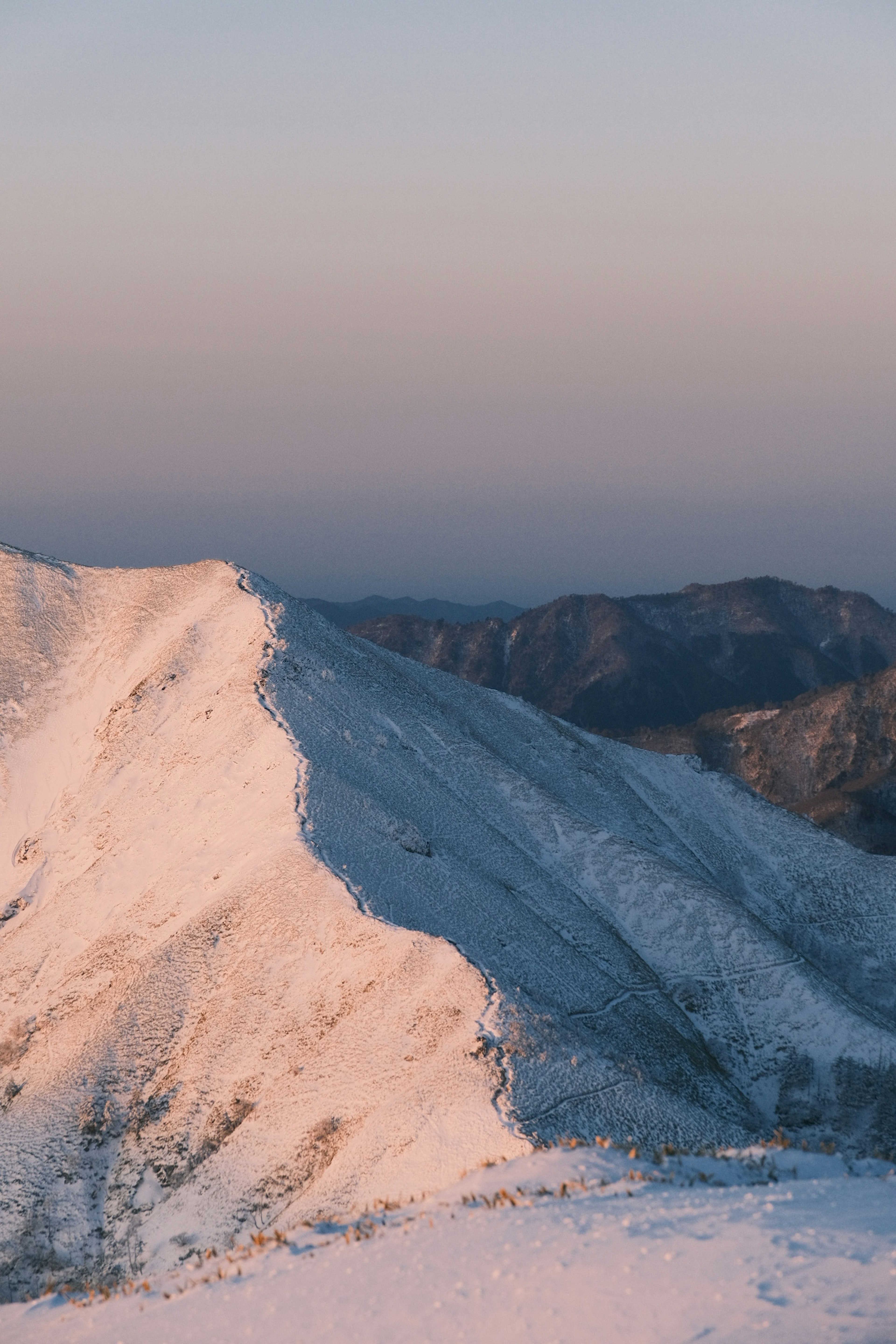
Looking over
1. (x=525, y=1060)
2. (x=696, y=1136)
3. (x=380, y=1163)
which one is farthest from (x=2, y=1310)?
(x=696, y=1136)

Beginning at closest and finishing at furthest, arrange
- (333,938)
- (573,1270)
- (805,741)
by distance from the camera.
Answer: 1. (573,1270)
2. (333,938)
3. (805,741)

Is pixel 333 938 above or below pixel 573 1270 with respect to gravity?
below

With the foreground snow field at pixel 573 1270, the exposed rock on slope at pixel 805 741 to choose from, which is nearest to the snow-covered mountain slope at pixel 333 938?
the foreground snow field at pixel 573 1270

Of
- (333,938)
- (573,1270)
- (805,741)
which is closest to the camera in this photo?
(573,1270)

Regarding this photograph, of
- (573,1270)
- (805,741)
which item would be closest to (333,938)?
(573,1270)

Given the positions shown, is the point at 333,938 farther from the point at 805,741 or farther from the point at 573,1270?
the point at 805,741

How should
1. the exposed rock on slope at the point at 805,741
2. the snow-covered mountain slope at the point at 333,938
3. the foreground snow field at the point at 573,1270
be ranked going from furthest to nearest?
the exposed rock on slope at the point at 805,741 → the snow-covered mountain slope at the point at 333,938 → the foreground snow field at the point at 573,1270

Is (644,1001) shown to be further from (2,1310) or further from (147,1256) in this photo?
(2,1310)

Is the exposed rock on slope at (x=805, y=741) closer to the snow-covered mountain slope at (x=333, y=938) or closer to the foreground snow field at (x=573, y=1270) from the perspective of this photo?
the snow-covered mountain slope at (x=333, y=938)
